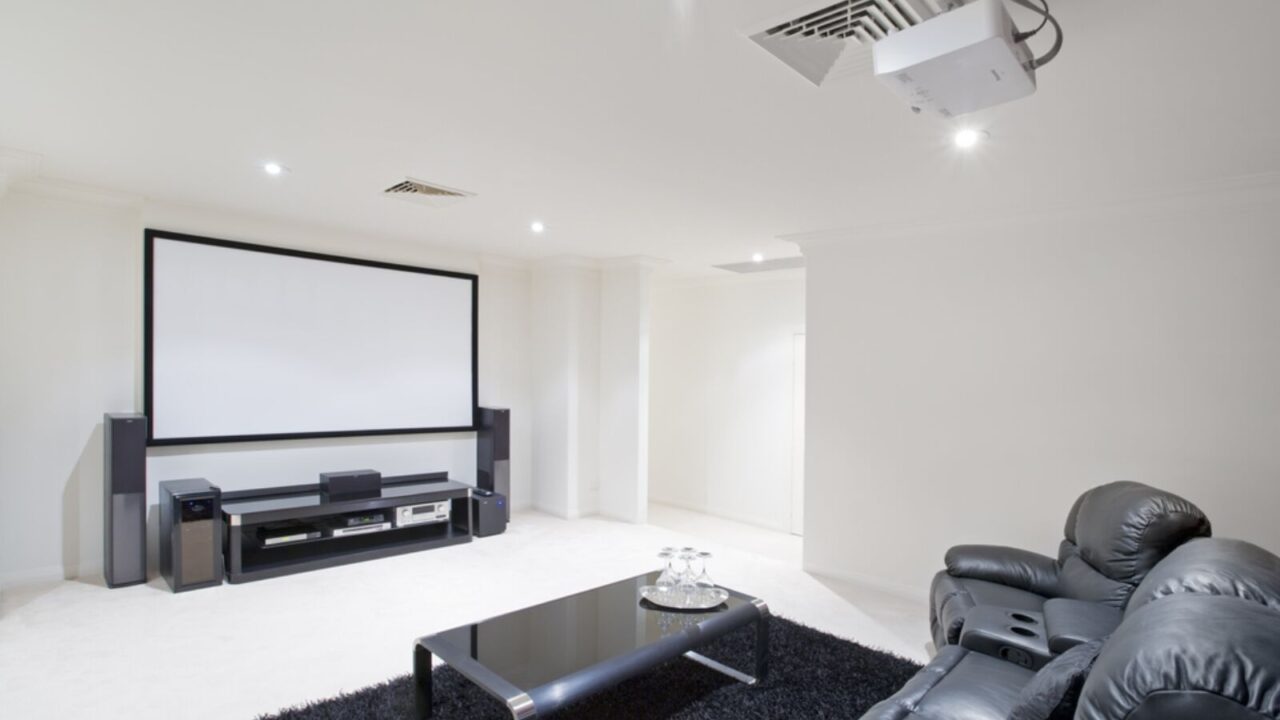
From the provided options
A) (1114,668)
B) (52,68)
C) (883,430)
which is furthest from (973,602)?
(52,68)

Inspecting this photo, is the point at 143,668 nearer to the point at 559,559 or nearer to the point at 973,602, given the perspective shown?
the point at 559,559

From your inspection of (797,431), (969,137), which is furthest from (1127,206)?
(797,431)

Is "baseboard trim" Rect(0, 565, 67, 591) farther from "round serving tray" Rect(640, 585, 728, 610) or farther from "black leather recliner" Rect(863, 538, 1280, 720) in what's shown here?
"black leather recliner" Rect(863, 538, 1280, 720)

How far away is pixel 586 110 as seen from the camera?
8.70 feet

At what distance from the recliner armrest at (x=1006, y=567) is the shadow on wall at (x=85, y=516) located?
5205 mm

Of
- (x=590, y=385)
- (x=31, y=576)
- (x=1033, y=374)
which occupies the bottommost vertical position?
(x=31, y=576)

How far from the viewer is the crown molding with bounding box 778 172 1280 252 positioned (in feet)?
11.2

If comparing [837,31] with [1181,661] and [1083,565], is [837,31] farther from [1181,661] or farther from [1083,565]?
[1083,565]

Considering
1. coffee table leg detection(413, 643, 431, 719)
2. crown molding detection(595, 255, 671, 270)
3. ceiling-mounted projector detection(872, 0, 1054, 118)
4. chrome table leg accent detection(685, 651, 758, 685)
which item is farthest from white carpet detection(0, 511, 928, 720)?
ceiling-mounted projector detection(872, 0, 1054, 118)

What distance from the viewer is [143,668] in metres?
3.19

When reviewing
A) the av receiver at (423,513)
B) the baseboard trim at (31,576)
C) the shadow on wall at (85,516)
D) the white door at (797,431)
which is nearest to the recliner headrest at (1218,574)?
the white door at (797,431)

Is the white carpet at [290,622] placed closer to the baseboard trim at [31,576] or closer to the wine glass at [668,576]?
the baseboard trim at [31,576]

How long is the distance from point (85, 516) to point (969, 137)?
18.3 ft

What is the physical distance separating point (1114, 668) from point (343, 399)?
5.37 m
